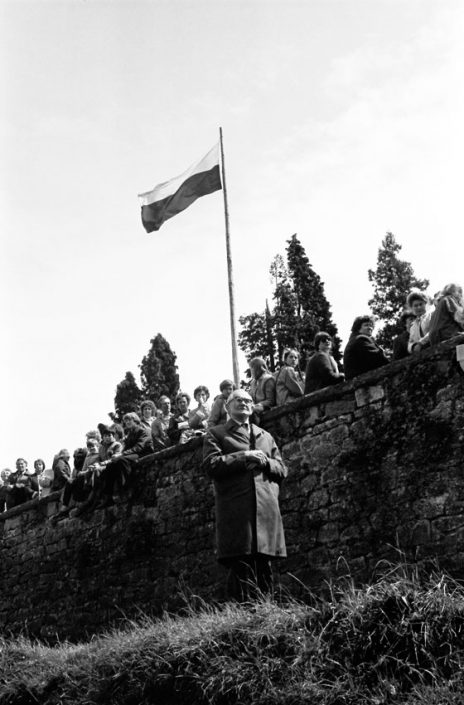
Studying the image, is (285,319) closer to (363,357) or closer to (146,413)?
(146,413)

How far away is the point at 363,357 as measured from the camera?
33.5ft

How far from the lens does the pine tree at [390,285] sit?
32375mm

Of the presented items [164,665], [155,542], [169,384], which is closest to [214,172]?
[155,542]

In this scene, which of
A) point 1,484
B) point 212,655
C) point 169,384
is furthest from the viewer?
point 169,384

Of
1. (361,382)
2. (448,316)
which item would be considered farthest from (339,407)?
(448,316)

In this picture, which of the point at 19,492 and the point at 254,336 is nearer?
the point at 19,492

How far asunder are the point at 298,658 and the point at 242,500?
1.80m

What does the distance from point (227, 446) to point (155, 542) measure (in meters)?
4.61

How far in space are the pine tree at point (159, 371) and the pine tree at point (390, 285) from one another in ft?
33.6

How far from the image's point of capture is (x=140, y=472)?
42.7 ft

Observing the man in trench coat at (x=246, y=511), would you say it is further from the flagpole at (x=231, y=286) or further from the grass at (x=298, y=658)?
the flagpole at (x=231, y=286)

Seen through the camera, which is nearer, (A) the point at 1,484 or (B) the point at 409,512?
(B) the point at 409,512

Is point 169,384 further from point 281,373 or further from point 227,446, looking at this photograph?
point 227,446

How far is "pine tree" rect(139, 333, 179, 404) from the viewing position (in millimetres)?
40625
